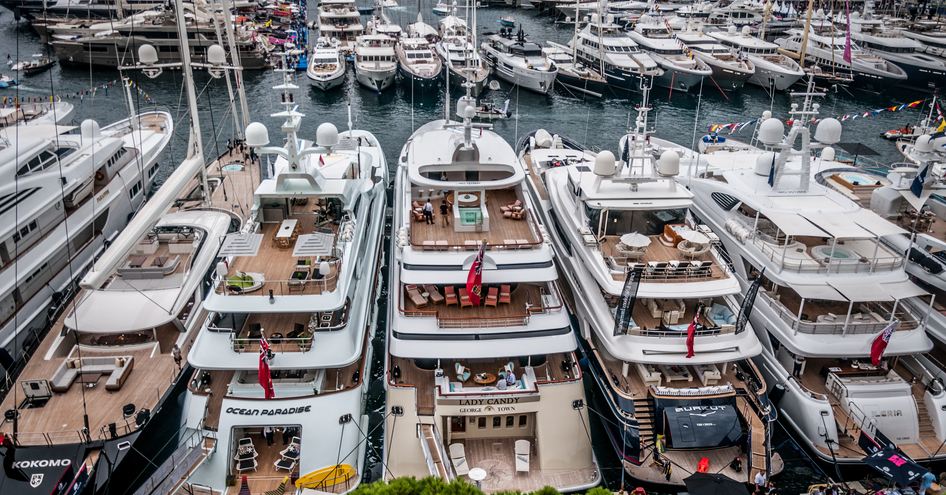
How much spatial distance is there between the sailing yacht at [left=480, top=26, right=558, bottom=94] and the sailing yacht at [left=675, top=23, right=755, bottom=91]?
52.2 ft

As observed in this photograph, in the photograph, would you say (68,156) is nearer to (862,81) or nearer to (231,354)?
(231,354)

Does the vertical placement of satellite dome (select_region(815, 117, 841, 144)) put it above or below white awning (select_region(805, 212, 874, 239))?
above

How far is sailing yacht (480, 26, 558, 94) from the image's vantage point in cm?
6088

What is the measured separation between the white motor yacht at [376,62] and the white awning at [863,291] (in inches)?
1844

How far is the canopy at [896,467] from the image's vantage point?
17.3 metres

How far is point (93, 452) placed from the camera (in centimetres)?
1786

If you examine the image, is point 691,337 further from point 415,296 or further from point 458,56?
point 458,56

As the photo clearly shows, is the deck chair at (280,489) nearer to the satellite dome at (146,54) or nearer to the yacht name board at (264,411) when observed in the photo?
the yacht name board at (264,411)

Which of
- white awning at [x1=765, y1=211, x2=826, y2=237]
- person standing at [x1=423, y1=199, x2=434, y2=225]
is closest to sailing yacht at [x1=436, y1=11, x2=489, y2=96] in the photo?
person standing at [x1=423, y1=199, x2=434, y2=225]

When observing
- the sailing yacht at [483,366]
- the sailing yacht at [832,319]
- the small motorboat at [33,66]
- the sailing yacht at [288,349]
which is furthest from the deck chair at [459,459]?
the small motorboat at [33,66]

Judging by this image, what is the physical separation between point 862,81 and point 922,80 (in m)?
5.98

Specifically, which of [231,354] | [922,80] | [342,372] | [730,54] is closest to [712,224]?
[342,372]

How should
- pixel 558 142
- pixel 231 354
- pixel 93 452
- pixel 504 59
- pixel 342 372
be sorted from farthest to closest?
1. pixel 504 59
2. pixel 558 142
3. pixel 342 372
4. pixel 231 354
5. pixel 93 452

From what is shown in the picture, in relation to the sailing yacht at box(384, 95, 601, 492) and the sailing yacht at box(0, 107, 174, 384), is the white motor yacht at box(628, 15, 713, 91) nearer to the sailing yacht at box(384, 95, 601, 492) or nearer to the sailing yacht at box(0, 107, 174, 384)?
the sailing yacht at box(384, 95, 601, 492)
